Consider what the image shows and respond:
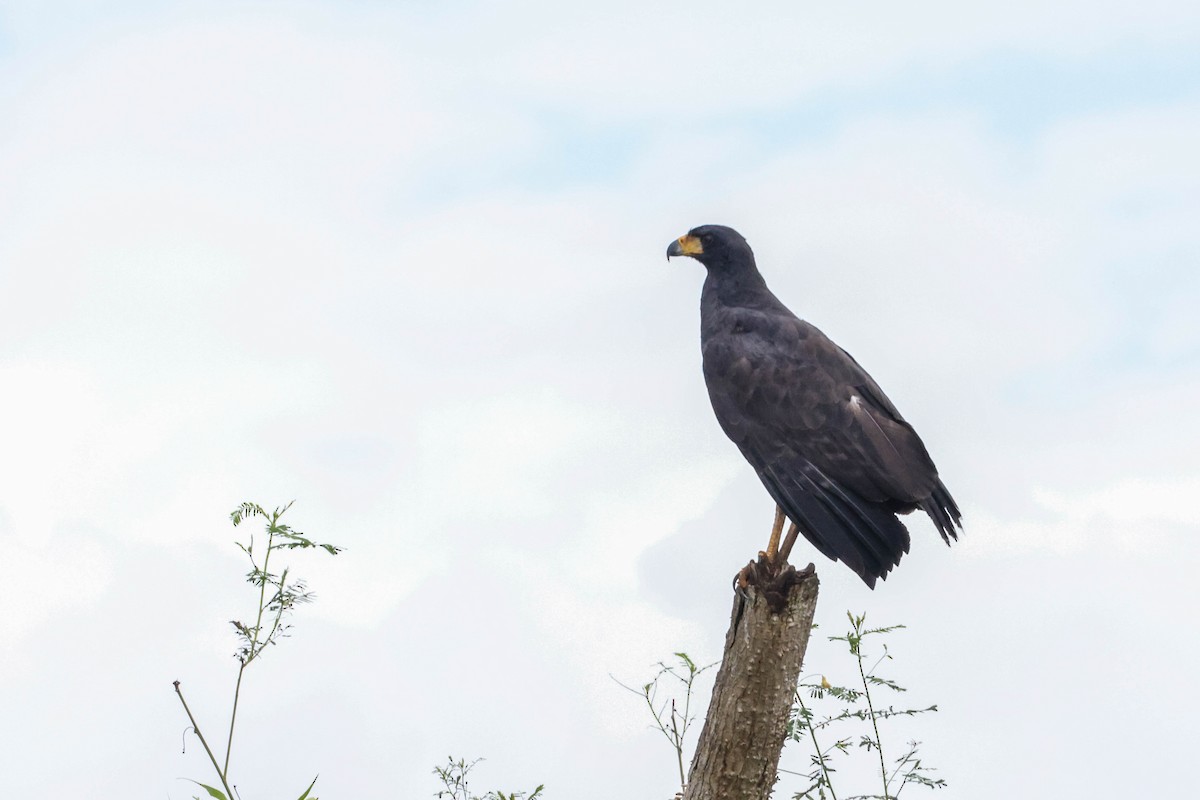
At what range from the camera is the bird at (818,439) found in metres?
5.68

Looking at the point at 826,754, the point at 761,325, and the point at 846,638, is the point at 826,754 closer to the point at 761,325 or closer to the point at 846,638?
the point at 846,638

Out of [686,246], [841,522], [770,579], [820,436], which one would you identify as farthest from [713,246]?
[770,579]

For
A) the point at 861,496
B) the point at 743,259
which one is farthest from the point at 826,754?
the point at 743,259

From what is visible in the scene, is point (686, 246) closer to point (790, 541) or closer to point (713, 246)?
point (713, 246)

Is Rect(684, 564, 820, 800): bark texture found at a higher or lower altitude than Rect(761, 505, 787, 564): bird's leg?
lower

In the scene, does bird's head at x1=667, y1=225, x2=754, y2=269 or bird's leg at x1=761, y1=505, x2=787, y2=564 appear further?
bird's head at x1=667, y1=225, x2=754, y2=269

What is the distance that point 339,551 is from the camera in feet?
18.0

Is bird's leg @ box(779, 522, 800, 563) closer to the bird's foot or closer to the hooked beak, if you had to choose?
the bird's foot

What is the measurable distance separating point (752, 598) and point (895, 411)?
1.61 meters

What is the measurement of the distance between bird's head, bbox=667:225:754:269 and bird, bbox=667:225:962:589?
365mm

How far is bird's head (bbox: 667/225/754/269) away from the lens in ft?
23.3

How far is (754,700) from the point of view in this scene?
5168 millimetres

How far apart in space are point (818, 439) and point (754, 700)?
1513mm

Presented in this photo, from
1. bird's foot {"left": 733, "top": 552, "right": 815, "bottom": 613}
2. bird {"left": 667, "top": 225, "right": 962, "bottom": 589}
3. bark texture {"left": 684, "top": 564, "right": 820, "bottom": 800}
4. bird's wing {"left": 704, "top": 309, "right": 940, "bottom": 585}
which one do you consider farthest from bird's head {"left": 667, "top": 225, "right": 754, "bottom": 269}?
bark texture {"left": 684, "top": 564, "right": 820, "bottom": 800}
